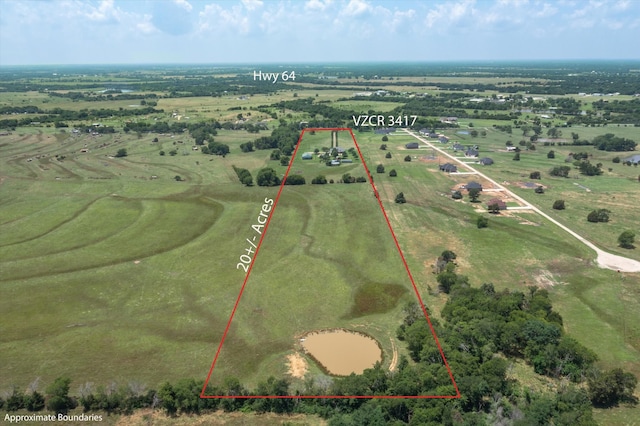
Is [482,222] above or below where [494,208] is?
below

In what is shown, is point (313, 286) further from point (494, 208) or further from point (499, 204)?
point (499, 204)

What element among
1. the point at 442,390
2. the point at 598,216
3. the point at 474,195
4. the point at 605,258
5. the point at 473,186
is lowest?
the point at 605,258

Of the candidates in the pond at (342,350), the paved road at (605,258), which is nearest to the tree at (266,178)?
the paved road at (605,258)

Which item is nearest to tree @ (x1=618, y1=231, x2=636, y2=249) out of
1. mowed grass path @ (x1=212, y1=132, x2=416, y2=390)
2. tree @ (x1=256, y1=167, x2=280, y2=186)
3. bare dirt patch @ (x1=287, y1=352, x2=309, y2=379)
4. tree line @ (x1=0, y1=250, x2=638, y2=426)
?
tree line @ (x1=0, y1=250, x2=638, y2=426)

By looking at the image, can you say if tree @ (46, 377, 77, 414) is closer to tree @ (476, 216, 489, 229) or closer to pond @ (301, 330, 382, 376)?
pond @ (301, 330, 382, 376)

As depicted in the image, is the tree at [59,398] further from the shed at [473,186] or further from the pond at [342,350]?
the shed at [473,186]

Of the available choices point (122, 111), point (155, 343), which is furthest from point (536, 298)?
point (122, 111)

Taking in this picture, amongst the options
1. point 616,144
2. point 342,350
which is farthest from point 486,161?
point 342,350
